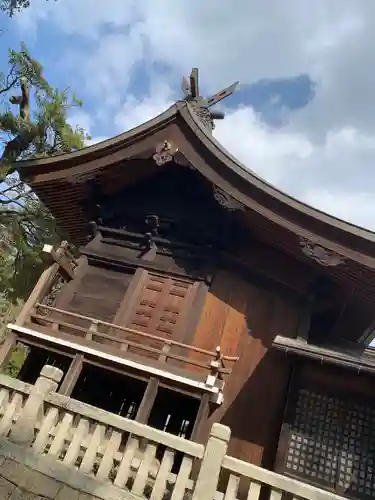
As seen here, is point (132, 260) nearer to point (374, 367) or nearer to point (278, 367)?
point (278, 367)

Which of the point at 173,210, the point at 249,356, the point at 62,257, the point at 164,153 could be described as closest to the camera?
the point at 249,356

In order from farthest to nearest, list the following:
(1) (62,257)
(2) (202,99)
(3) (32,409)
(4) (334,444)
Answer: (2) (202,99)
(1) (62,257)
(4) (334,444)
(3) (32,409)

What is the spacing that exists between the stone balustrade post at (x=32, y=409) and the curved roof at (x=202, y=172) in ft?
16.0

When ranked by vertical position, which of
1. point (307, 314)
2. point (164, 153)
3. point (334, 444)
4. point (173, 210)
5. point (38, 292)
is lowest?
point (334, 444)

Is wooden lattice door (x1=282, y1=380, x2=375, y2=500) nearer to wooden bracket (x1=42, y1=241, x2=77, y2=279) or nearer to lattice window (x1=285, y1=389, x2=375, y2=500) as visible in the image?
lattice window (x1=285, y1=389, x2=375, y2=500)

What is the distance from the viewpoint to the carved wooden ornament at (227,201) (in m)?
8.62

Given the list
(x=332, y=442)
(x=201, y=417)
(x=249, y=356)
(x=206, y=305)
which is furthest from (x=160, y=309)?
(x=332, y=442)

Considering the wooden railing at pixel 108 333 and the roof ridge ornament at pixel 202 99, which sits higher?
the roof ridge ornament at pixel 202 99

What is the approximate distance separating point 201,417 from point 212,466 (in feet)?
6.75

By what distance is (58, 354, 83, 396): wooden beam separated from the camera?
290 inches

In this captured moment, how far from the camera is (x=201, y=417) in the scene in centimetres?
676

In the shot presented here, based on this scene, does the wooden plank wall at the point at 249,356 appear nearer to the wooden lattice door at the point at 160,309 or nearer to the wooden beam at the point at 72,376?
the wooden lattice door at the point at 160,309

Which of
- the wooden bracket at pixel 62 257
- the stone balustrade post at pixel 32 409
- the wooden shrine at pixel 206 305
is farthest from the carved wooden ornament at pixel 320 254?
the wooden bracket at pixel 62 257

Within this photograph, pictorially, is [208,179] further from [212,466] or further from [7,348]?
[212,466]
